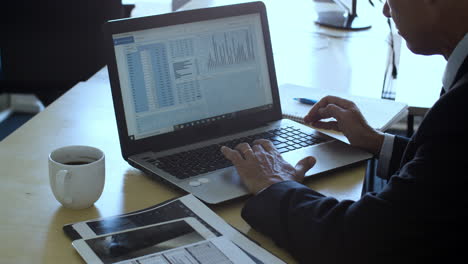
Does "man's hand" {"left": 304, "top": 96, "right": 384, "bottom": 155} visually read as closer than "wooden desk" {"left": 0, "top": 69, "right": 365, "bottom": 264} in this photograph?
No

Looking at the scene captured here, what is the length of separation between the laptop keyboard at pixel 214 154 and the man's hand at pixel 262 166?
5 centimetres

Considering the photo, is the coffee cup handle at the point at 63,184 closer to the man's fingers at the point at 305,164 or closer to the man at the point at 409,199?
the man at the point at 409,199

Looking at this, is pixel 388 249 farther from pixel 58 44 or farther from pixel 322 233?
pixel 58 44

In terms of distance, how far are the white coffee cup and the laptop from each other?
0.14 meters

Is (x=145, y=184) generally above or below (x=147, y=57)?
below

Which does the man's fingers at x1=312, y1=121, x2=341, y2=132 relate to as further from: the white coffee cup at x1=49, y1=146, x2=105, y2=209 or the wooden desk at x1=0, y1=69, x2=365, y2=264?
the white coffee cup at x1=49, y1=146, x2=105, y2=209

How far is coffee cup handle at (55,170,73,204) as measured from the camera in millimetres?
1071

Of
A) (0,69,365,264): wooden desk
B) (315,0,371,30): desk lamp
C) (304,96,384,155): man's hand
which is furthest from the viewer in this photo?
(315,0,371,30): desk lamp

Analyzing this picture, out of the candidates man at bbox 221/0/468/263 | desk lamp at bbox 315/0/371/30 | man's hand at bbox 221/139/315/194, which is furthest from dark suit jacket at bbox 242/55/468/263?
desk lamp at bbox 315/0/371/30

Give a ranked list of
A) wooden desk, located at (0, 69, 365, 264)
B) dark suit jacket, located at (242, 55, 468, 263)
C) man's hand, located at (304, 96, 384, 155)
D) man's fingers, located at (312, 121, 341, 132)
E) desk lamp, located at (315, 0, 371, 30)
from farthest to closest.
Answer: desk lamp, located at (315, 0, 371, 30), man's fingers, located at (312, 121, 341, 132), man's hand, located at (304, 96, 384, 155), wooden desk, located at (0, 69, 365, 264), dark suit jacket, located at (242, 55, 468, 263)

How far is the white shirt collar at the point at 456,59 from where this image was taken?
1.05m

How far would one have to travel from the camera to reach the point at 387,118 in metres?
1.62

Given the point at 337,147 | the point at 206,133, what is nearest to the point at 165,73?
the point at 206,133

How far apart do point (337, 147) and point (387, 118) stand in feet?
0.94
